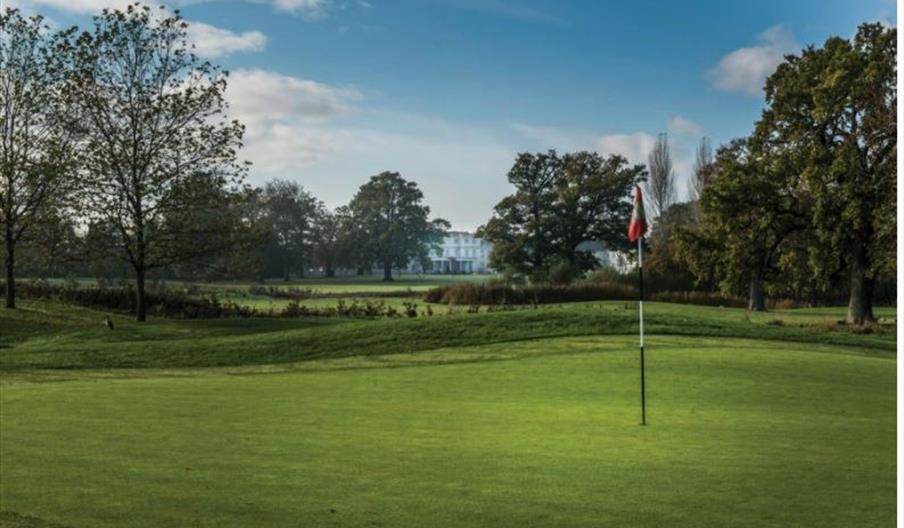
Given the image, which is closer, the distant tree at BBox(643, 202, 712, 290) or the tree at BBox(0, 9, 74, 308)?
the tree at BBox(0, 9, 74, 308)

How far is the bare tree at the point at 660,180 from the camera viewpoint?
52450 millimetres

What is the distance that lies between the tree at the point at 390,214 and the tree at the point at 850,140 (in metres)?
36.5

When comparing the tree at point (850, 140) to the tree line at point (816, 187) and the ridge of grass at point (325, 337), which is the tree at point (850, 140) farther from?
the ridge of grass at point (325, 337)

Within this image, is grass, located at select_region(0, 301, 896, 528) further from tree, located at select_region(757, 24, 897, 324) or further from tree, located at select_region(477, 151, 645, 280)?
tree, located at select_region(477, 151, 645, 280)

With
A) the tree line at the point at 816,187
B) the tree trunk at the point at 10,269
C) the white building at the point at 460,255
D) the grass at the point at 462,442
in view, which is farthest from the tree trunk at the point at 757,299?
the white building at the point at 460,255

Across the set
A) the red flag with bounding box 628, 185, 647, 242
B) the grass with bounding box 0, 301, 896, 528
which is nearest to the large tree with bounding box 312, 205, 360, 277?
the grass with bounding box 0, 301, 896, 528

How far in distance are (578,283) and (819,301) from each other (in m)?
13.5

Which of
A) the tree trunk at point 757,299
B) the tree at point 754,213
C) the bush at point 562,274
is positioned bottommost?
the tree trunk at point 757,299

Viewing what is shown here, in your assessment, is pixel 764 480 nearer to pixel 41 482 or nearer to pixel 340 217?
pixel 41 482

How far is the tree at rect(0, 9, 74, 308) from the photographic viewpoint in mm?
28781

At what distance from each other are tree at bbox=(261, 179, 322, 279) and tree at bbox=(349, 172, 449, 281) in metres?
3.65

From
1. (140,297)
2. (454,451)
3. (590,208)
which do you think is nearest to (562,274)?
(590,208)

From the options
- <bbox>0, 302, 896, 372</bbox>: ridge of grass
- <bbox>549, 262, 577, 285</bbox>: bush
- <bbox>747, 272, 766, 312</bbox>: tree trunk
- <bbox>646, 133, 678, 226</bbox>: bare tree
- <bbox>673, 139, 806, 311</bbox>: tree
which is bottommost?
<bbox>0, 302, 896, 372</bbox>: ridge of grass

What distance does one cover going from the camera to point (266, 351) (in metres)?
20.1
